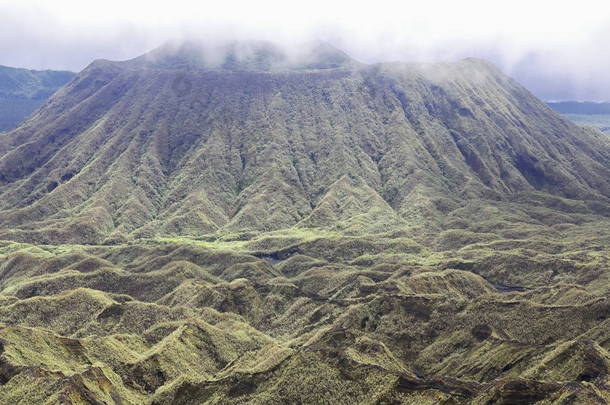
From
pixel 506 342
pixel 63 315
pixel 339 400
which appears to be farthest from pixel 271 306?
pixel 339 400

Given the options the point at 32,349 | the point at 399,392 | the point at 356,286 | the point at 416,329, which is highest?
the point at 399,392

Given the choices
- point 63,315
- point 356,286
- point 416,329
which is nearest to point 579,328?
point 416,329

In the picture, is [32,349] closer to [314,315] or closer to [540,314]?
[314,315]

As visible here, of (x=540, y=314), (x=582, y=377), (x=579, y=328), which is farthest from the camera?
(x=540, y=314)

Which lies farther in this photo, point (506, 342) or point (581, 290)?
point (581, 290)

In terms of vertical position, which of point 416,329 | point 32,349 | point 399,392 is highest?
point 399,392

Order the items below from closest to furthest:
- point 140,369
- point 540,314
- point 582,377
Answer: point 582,377 → point 140,369 → point 540,314

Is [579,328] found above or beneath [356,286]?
above

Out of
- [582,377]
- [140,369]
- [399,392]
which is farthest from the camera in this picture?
[140,369]

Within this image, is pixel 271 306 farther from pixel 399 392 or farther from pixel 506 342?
pixel 399 392
